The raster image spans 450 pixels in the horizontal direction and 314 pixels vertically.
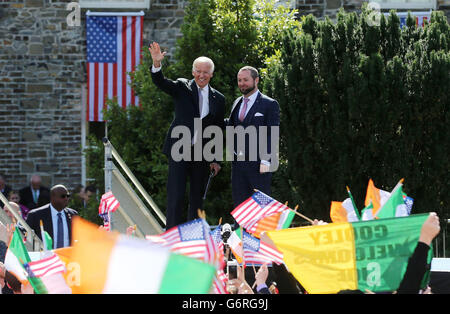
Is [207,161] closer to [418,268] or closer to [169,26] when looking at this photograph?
[418,268]

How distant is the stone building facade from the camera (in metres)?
16.0

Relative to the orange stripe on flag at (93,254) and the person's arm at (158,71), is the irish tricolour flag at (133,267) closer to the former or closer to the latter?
the orange stripe on flag at (93,254)

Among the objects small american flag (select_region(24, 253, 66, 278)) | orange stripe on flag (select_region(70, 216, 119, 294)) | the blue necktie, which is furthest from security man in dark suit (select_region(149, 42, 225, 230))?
orange stripe on flag (select_region(70, 216, 119, 294))

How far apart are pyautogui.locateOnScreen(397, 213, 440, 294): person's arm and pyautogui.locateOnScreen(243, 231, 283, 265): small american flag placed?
106 cm

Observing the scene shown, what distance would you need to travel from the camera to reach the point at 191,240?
378cm

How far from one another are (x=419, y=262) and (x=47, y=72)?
43.5 feet

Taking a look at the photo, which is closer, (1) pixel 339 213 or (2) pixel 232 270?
(1) pixel 339 213

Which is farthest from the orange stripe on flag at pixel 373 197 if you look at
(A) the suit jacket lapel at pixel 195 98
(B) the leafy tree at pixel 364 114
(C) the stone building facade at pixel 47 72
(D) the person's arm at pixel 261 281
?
(C) the stone building facade at pixel 47 72

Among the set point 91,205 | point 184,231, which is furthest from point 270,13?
point 184,231

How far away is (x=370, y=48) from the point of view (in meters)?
9.88

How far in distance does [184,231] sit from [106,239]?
2.13 ft

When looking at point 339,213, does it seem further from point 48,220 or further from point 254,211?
point 48,220

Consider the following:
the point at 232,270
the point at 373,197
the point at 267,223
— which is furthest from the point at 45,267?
the point at 232,270

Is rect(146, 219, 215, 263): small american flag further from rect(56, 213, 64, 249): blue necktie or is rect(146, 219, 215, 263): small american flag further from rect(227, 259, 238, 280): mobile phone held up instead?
rect(56, 213, 64, 249): blue necktie
